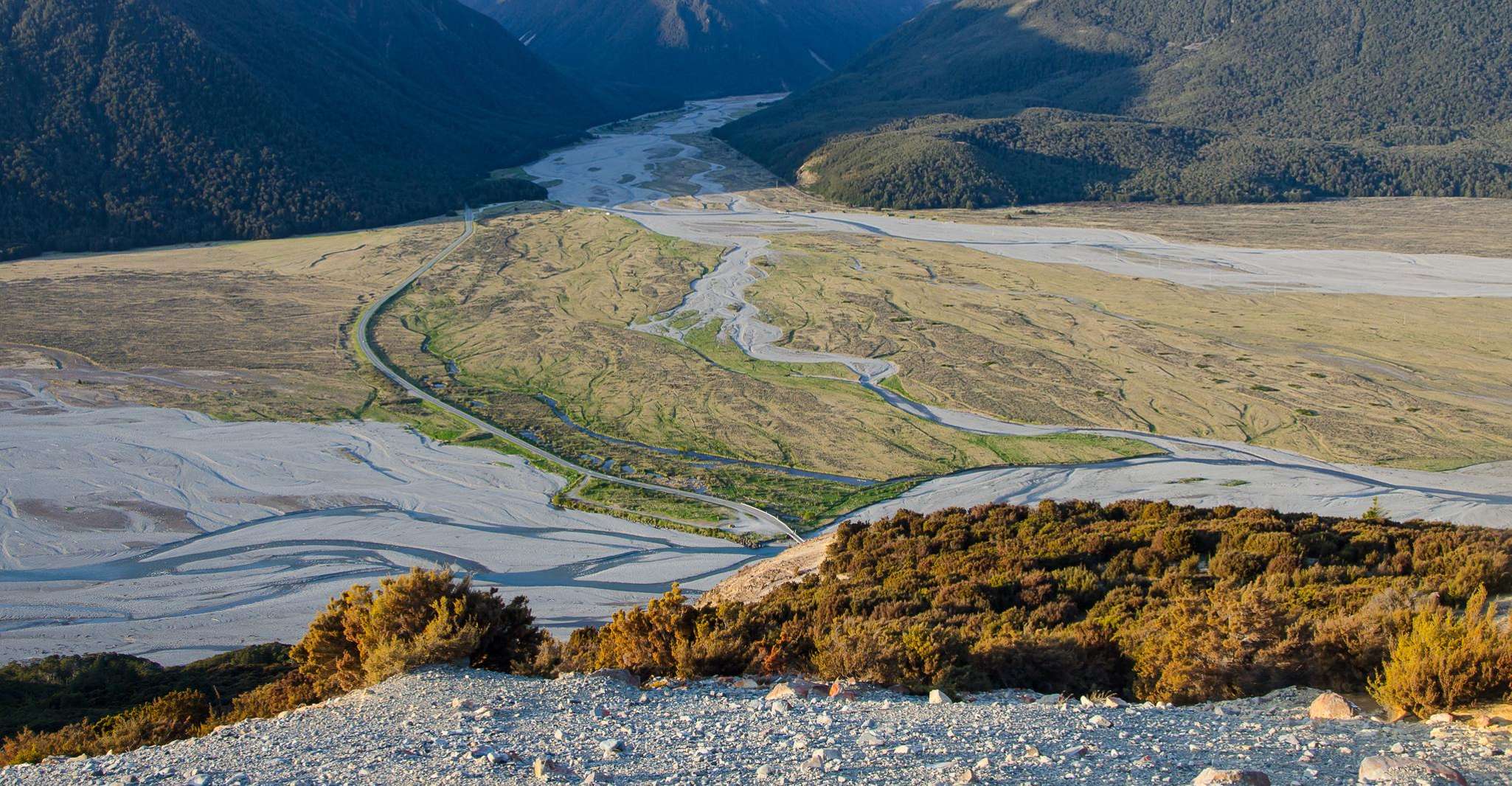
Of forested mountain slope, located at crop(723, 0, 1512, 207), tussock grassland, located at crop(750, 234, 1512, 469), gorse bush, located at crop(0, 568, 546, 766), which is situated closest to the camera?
gorse bush, located at crop(0, 568, 546, 766)

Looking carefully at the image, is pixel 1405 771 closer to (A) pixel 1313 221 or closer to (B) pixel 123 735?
(B) pixel 123 735

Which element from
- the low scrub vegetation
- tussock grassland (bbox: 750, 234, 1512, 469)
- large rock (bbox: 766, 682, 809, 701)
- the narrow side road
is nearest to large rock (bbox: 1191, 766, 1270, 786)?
the low scrub vegetation

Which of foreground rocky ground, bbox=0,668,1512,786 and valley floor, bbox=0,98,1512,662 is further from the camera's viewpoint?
valley floor, bbox=0,98,1512,662

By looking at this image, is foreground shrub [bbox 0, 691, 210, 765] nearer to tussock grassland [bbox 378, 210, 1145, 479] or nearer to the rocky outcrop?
the rocky outcrop

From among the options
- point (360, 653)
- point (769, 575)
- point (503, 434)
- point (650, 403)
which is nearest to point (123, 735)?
point (360, 653)

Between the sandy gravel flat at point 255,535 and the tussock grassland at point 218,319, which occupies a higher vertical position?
the tussock grassland at point 218,319

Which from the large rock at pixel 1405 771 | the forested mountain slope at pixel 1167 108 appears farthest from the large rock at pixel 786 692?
the forested mountain slope at pixel 1167 108

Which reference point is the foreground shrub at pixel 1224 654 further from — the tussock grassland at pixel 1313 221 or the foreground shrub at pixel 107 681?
the tussock grassland at pixel 1313 221

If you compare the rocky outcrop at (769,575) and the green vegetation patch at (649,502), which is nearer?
the rocky outcrop at (769,575)
